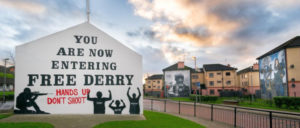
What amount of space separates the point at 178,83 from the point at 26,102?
36495mm

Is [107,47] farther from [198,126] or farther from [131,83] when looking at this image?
[198,126]

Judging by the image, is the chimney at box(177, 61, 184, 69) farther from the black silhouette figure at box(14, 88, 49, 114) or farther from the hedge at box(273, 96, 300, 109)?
the black silhouette figure at box(14, 88, 49, 114)

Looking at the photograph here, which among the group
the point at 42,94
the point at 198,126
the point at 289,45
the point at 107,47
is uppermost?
the point at 289,45

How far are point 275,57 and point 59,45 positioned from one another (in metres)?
31.7

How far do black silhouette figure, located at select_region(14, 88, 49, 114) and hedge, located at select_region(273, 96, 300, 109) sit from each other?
73.7 feet

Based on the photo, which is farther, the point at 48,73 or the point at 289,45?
the point at 289,45

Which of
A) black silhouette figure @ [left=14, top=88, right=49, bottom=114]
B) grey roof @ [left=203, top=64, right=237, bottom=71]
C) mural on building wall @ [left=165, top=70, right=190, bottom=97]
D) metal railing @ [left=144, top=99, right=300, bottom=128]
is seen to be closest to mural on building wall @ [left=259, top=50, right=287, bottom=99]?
grey roof @ [left=203, top=64, right=237, bottom=71]

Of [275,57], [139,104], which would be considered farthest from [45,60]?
[275,57]

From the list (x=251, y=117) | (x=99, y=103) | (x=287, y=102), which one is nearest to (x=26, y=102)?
(x=99, y=103)

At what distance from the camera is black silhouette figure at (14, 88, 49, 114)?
11648 millimetres

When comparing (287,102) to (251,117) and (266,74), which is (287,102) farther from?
(266,74)

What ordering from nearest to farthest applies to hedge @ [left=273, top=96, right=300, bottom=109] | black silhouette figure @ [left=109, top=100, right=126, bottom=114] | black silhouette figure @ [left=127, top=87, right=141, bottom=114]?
black silhouette figure @ [left=109, top=100, right=126, bottom=114]
black silhouette figure @ [left=127, top=87, right=141, bottom=114]
hedge @ [left=273, top=96, right=300, bottom=109]

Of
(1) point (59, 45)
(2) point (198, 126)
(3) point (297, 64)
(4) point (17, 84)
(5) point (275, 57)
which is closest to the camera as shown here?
(2) point (198, 126)

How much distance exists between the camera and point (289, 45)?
26.1m
